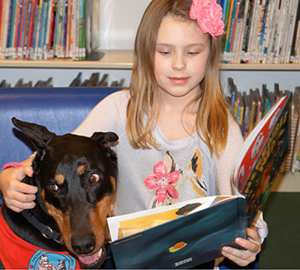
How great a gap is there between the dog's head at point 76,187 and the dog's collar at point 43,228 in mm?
90

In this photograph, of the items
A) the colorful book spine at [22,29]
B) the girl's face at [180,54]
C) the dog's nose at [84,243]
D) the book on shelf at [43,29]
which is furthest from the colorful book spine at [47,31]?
the dog's nose at [84,243]

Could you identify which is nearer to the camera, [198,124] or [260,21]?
[198,124]

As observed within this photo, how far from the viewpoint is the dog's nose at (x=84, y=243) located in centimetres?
126

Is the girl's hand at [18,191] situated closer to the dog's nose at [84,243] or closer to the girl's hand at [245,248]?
the dog's nose at [84,243]

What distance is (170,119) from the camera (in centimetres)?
171

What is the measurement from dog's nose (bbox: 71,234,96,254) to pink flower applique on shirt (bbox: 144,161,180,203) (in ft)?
1.53

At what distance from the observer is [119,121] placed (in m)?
1.73

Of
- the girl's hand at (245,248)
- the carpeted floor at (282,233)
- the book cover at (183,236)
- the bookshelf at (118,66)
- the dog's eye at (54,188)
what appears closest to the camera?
the book cover at (183,236)

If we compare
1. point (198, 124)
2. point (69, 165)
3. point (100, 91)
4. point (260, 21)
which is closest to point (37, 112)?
point (100, 91)

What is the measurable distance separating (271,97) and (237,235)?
5.19ft

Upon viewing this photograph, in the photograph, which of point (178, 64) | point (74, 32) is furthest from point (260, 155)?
point (74, 32)

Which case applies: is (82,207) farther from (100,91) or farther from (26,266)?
(100,91)

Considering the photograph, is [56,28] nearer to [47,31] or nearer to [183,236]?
[47,31]

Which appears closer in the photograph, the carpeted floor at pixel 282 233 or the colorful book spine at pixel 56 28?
the carpeted floor at pixel 282 233
